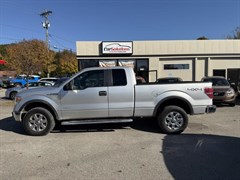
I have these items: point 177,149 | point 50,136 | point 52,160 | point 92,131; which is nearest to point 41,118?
point 50,136

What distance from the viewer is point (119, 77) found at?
6551 millimetres

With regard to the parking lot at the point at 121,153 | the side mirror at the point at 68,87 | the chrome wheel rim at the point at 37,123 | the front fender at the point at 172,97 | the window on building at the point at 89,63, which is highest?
the window on building at the point at 89,63

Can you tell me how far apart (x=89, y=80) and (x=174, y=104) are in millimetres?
2632

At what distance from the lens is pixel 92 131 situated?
22.5 feet

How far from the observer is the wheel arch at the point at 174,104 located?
648cm

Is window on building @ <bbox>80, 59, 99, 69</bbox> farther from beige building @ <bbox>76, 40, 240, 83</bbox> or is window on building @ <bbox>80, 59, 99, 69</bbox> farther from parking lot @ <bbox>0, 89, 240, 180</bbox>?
parking lot @ <bbox>0, 89, 240, 180</bbox>

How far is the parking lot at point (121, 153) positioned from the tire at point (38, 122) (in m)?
0.19

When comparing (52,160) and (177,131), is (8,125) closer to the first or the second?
Result: (52,160)

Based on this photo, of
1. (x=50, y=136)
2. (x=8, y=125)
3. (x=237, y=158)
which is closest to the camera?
(x=237, y=158)

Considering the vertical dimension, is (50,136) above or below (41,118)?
below

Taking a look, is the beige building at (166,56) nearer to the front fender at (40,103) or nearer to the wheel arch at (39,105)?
the wheel arch at (39,105)

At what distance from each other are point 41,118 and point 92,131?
153cm

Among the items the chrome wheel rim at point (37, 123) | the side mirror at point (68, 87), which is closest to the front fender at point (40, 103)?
the chrome wheel rim at point (37, 123)

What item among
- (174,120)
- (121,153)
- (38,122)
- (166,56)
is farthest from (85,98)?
(166,56)
